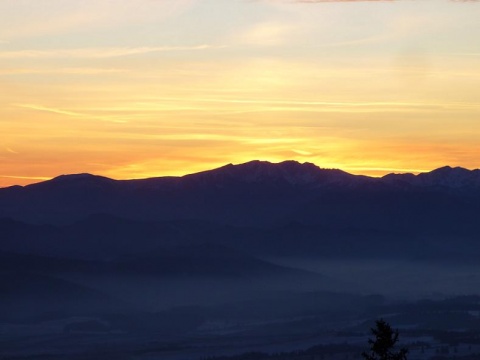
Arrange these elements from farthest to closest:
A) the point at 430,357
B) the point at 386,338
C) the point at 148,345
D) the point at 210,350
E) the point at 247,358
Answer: the point at 148,345, the point at 210,350, the point at 247,358, the point at 430,357, the point at 386,338

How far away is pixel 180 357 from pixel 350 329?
38620 millimetres

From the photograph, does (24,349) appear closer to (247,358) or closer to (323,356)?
(247,358)

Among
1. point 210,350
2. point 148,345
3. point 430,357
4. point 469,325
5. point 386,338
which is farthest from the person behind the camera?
point 469,325

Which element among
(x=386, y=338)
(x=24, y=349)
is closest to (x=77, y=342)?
(x=24, y=349)

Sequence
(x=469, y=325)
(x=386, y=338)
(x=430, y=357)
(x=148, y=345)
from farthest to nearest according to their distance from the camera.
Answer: (x=469, y=325)
(x=148, y=345)
(x=430, y=357)
(x=386, y=338)

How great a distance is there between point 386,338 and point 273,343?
137 metres

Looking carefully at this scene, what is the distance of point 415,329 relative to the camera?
188m

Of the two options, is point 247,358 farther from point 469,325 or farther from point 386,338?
point 386,338

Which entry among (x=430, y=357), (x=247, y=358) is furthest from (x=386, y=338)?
(x=247, y=358)

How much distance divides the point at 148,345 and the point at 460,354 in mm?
49868

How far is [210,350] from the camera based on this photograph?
568ft

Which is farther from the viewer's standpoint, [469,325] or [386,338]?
[469,325]

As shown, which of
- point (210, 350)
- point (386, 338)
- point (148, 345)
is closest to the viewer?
point (386, 338)

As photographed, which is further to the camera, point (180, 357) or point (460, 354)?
point (180, 357)
